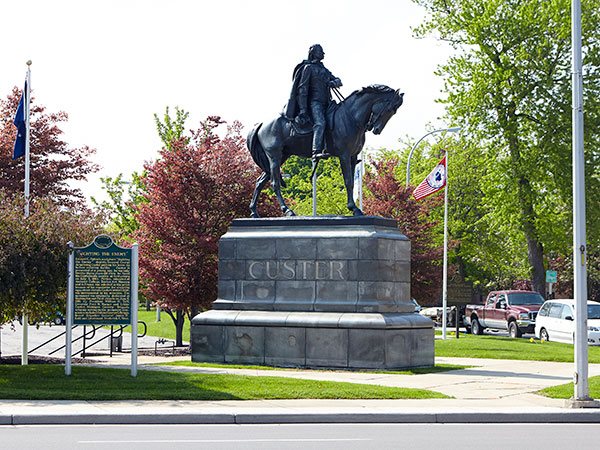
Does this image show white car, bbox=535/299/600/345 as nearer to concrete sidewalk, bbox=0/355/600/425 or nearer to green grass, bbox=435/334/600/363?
green grass, bbox=435/334/600/363

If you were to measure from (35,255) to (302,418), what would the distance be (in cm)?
599

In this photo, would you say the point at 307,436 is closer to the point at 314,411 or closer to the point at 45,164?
the point at 314,411

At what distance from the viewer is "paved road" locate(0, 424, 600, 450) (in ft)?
33.3

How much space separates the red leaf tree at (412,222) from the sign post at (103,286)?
16904 millimetres

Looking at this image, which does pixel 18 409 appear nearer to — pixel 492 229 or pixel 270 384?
pixel 270 384

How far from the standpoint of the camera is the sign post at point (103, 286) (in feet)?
54.0

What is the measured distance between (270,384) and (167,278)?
1152 cm

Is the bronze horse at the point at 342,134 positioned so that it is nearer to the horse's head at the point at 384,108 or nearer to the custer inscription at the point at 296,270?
the horse's head at the point at 384,108

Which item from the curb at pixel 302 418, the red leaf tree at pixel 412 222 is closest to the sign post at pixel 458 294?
the red leaf tree at pixel 412 222

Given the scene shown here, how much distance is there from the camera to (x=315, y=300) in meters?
19.5

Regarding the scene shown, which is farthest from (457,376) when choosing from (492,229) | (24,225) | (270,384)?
(492,229)

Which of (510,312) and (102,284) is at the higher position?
(102,284)

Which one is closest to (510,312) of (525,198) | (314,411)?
(525,198)

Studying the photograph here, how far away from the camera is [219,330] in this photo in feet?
65.9
